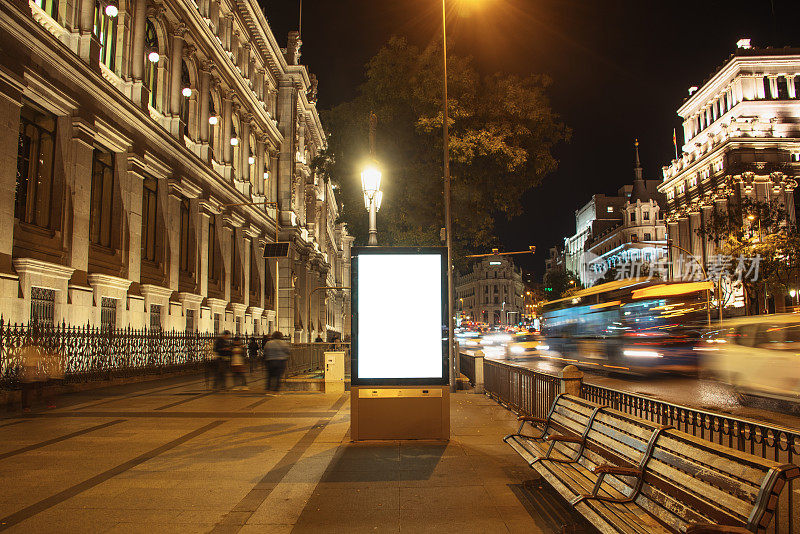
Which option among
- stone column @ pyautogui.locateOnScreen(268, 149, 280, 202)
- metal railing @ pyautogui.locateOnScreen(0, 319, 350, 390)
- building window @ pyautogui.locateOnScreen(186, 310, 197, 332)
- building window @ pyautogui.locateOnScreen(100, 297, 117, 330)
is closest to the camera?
metal railing @ pyautogui.locateOnScreen(0, 319, 350, 390)

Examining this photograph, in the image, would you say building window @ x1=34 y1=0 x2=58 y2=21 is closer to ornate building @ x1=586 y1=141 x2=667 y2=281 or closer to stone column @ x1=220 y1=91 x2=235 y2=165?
stone column @ x1=220 y1=91 x2=235 y2=165

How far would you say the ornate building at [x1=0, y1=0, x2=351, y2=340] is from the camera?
1831 cm

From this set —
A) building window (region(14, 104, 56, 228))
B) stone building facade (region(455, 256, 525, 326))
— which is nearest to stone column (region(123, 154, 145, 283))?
building window (region(14, 104, 56, 228))

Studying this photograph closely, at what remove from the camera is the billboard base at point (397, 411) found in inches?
350

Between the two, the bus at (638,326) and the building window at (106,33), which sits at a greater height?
the building window at (106,33)

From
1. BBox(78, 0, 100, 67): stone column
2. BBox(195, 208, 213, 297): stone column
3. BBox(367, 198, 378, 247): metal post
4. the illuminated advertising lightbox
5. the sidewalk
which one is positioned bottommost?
the sidewalk

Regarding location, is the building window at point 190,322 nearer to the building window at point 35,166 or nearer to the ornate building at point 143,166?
the ornate building at point 143,166

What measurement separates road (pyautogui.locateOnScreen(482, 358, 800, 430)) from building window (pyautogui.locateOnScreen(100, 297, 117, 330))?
15.6 m

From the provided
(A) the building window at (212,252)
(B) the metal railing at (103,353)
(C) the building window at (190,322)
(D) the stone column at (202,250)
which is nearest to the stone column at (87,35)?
(B) the metal railing at (103,353)

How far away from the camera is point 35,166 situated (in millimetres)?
19016

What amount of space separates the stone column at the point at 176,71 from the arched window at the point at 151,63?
965mm

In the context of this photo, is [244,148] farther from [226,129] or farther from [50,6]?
[50,6]

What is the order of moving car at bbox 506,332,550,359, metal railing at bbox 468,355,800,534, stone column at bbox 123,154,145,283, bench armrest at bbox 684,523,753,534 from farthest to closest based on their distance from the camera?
moving car at bbox 506,332,550,359, stone column at bbox 123,154,145,283, metal railing at bbox 468,355,800,534, bench armrest at bbox 684,523,753,534

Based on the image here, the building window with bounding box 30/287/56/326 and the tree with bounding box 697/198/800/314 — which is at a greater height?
the tree with bounding box 697/198/800/314
